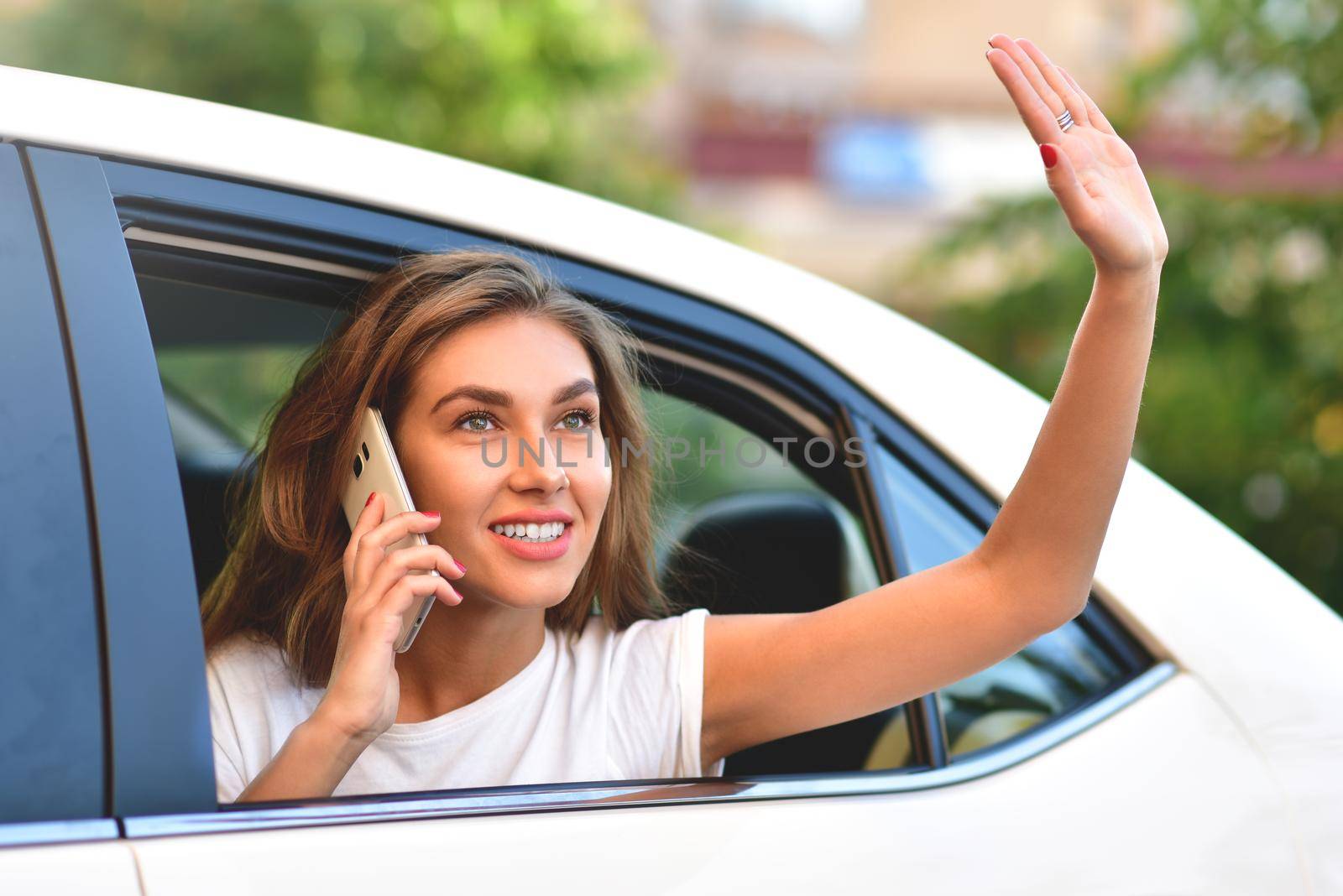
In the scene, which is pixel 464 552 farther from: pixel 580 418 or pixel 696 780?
pixel 696 780

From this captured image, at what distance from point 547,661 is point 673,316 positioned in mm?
452

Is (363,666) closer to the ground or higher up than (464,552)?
closer to the ground

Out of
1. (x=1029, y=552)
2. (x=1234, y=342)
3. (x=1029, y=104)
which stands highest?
(x=1234, y=342)

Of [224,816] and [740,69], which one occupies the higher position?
[740,69]

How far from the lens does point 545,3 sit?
841 cm

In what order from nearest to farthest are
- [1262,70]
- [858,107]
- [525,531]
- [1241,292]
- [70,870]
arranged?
1. [70,870]
2. [525,531]
3. [1262,70]
4. [1241,292]
5. [858,107]

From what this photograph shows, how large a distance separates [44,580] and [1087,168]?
1.01 metres

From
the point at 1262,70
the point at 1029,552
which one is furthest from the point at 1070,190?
the point at 1262,70

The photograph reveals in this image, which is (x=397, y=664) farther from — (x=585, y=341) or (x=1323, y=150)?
(x=1323, y=150)

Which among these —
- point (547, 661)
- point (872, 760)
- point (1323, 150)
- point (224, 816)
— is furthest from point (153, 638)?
point (1323, 150)

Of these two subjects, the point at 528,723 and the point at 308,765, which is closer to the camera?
the point at 308,765

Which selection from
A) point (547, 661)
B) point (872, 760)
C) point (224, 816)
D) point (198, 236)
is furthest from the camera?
point (872, 760)

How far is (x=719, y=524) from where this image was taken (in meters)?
2.09

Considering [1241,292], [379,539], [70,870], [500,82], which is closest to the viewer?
[70,870]
